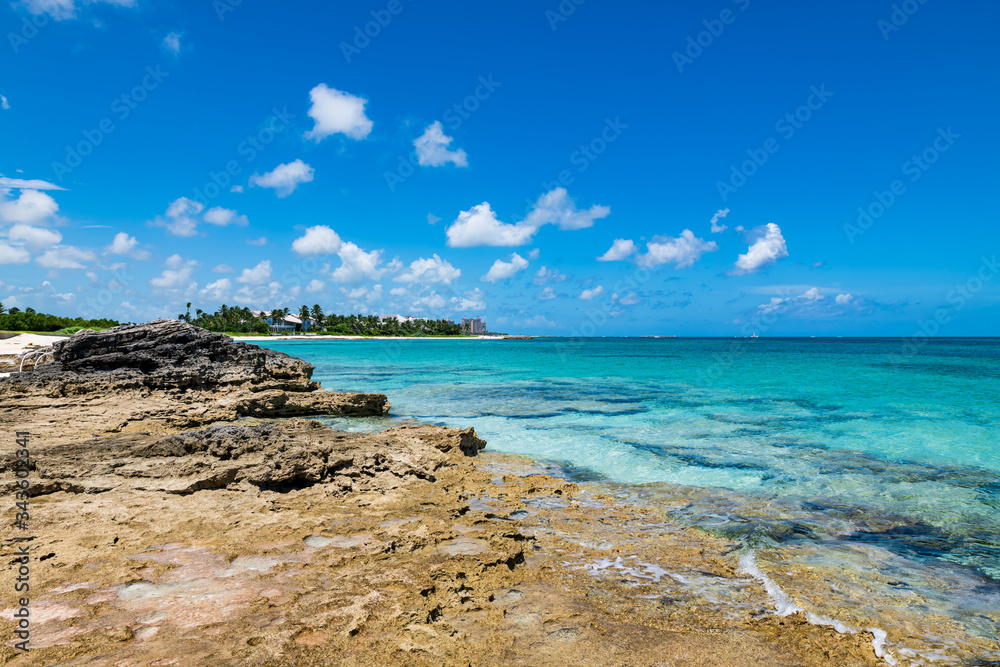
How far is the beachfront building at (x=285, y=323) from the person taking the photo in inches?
5460

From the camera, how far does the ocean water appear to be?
17.6 feet

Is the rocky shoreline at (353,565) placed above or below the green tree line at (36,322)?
below

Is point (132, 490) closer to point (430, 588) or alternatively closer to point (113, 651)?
point (113, 651)

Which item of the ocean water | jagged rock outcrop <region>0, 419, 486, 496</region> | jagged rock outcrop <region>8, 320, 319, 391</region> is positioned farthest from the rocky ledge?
jagged rock outcrop <region>0, 419, 486, 496</region>

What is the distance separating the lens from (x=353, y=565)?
5.20 meters

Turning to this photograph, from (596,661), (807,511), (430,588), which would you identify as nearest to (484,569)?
(430,588)

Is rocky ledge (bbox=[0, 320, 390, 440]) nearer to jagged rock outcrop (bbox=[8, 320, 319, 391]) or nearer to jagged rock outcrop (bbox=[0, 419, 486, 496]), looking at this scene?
jagged rock outcrop (bbox=[8, 320, 319, 391])

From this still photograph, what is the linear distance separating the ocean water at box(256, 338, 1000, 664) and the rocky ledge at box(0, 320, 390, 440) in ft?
8.66

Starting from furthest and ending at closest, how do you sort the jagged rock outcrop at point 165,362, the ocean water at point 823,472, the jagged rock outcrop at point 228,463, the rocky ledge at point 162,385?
the jagged rock outcrop at point 165,362, the rocky ledge at point 162,385, the jagged rock outcrop at point 228,463, the ocean water at point 823,472

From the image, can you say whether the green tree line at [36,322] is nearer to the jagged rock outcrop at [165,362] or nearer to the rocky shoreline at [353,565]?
the jagged rock outcrop at [165,362]

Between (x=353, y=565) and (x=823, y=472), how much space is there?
10.4 metres

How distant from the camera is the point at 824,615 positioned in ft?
16.0

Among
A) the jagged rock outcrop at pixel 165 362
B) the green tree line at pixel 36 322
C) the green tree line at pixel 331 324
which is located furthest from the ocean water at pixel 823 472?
the green tree line at pixel 331 324

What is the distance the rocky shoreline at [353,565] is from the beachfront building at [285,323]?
5445 inches
